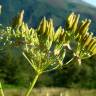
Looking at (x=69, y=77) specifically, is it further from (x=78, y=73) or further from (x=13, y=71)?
(x=13, y=71)

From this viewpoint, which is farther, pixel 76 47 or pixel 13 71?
pixel 13 71

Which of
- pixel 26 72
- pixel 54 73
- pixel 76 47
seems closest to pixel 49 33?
pixel 76 47

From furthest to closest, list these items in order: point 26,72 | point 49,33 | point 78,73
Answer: point 26,72 → point 78,73 → point 49,33

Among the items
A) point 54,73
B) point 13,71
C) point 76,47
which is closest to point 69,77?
point 13,71

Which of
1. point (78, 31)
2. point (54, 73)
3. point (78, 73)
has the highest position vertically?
point (78, 31)

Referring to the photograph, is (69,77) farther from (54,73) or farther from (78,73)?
(54,73)

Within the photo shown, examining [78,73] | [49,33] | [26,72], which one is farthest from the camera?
[26,72]

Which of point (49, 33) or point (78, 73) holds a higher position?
point (49, 33)
